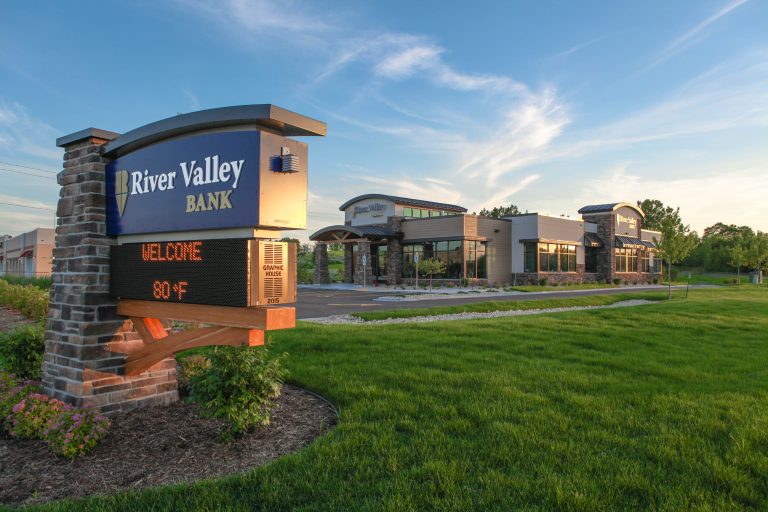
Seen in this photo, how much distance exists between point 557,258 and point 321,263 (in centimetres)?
1824

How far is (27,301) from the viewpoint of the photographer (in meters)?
15.6

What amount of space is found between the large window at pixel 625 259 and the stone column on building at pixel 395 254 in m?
19.8

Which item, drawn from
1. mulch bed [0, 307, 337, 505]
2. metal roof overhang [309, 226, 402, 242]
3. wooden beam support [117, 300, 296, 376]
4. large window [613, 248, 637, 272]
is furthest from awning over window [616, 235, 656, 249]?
wooden beam support [117, 300, 296, 376]

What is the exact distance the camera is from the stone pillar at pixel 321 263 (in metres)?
38.8

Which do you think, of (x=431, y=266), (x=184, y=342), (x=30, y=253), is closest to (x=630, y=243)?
(x=431, y=266)

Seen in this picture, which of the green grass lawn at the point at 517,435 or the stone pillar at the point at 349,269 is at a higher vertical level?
the stone pillar at the point at 349,269

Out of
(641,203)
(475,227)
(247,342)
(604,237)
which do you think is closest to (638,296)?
(475,227)

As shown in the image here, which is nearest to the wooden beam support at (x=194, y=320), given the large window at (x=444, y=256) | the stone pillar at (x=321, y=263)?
the large window at (x=444, y=256)

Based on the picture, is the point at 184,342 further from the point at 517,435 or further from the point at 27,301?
the point at 27,301

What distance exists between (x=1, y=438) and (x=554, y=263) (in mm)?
37386

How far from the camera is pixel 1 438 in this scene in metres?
5.27

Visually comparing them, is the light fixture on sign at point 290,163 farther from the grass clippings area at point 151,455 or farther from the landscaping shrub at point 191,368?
the landscaping shrub at point 191,368

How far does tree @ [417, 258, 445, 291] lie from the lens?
33500 millimetres

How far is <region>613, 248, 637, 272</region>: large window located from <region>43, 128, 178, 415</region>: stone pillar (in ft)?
145
